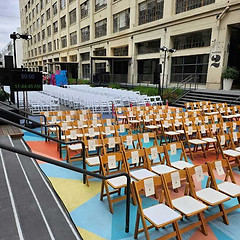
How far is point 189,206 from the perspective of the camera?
288 cm

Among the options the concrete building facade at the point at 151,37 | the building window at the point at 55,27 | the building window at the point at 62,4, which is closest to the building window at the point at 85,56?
the concrete building facade at the point at 151,37

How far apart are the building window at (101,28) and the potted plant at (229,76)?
19524mm

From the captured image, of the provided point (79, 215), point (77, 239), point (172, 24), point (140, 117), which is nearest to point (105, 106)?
point (140, 117)

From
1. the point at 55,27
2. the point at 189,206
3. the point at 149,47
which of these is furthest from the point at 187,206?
the point at 55,27

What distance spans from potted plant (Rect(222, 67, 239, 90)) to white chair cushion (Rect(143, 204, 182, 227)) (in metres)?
16.1

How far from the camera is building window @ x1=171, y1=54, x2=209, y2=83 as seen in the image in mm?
19061

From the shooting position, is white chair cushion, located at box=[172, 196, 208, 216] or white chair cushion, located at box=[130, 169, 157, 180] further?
white chair cushion, located at box=[130, 169, 157, 180]

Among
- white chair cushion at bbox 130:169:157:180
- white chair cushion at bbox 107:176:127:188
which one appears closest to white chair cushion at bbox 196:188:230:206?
white chair cushion at bbox 130:169:157:180

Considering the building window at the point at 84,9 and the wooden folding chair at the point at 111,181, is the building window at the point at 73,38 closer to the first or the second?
the building window at the point at 84,9

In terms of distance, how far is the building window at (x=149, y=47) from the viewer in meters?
23.7

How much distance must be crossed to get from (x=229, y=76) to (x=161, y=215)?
1630 cm

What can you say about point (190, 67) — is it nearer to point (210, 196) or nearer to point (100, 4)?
point (100, 4)

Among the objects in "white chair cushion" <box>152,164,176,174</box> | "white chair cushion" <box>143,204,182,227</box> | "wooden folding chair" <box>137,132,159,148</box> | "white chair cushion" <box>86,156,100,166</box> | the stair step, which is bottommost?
the stair step

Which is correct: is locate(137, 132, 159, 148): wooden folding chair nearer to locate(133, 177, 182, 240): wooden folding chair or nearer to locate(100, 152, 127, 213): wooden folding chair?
locate(100, 152, 127, 213): wooden folding chair
